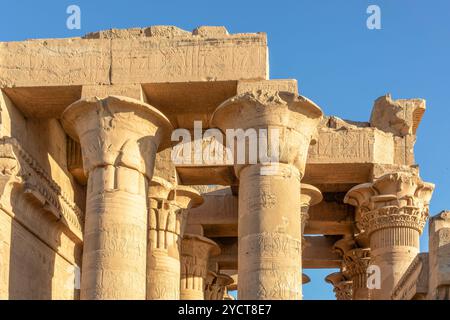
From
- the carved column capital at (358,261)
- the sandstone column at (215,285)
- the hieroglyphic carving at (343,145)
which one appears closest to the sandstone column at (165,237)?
the hieroglyphic carving at (343,145)

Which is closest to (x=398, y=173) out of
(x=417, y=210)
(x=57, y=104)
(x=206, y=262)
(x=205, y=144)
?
(x=417, y=210)

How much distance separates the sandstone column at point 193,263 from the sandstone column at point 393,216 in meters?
4.92

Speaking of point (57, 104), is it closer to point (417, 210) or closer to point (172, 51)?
point (172, 51)

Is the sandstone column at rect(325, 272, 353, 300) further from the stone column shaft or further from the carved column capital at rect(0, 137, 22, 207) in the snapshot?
the carved column capital at rect(0, 137, 22, 207)

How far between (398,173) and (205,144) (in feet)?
15.1

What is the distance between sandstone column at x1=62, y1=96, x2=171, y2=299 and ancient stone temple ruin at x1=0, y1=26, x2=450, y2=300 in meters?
0.03

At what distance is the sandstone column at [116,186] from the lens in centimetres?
1983

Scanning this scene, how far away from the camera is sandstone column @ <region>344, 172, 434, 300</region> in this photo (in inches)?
977

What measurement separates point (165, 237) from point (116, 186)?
184 inches

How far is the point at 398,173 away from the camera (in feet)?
82.9

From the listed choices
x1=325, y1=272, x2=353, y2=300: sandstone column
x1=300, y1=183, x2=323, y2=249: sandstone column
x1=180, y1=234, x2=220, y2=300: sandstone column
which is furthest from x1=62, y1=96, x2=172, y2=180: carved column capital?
x1=325, y1=272, x2=353, y2=300: sandstone column

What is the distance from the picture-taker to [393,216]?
25.4 meters

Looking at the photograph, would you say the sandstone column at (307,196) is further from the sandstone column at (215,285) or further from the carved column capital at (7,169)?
the carved column capital at (7,169)

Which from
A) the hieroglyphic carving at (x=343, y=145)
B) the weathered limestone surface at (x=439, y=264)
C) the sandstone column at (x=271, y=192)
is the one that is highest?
the hieroglyphic carving at (x=343, y=145)
